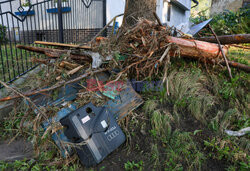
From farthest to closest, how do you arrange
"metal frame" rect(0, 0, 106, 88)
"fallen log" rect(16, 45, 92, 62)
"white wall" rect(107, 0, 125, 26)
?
"white wall" rect(107, 0, 125, 26)
"metal frame" rect(0, 0, 106, 88)
"fallen log" rect(16, 45, 92, 62)

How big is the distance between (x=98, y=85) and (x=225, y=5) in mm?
16460

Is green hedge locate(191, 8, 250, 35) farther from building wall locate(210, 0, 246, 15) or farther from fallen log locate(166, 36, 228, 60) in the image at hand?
building wall locate(210, 0, 246, 15)

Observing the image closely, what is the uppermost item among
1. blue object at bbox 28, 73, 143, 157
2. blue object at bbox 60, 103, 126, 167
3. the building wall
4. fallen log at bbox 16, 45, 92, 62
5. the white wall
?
the building wall

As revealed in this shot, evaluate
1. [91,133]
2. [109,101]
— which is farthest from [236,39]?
[91,133]

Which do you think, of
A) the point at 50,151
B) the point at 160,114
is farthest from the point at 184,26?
the point at 50,151

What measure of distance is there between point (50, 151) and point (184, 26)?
3340 millimetres

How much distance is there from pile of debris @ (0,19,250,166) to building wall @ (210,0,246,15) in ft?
45.5

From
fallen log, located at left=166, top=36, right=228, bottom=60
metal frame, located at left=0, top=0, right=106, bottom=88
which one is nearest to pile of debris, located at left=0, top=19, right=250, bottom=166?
fallen log, located at left=166, top=36, right=228, bottom=60

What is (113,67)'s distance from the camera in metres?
2.64

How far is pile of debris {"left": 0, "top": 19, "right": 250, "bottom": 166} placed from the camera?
1923 mm

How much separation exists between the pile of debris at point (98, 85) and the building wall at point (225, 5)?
13.9 meters

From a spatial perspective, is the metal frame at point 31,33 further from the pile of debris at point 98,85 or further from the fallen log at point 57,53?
the pile of debris at point 98,85

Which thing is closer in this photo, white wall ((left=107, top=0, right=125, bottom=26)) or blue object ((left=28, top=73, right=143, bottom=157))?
blue object ((left=28, top=73, right=143, bottom=157))

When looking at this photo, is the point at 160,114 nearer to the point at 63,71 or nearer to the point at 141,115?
the point at 141,115
